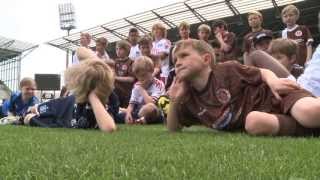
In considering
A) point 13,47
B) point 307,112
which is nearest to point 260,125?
point 307,112

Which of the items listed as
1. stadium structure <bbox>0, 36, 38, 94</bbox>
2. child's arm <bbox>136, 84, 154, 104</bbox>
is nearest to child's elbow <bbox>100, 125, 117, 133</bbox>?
child's arm <bbox>136, 84, 154, 104</bbox>

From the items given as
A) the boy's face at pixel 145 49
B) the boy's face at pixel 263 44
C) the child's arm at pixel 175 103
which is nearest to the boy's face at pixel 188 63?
the child's arm at pixel 175 103

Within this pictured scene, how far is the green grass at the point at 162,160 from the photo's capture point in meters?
2.07

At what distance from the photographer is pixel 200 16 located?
27703 mm

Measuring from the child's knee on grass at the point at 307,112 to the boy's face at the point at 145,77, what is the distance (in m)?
3.93

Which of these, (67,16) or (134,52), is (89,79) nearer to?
(134,52)

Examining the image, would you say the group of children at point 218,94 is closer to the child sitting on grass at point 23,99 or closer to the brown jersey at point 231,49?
the child sitting on grass at point 23,99

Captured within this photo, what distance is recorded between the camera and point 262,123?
409 cm

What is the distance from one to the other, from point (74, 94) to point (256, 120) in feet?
7.02

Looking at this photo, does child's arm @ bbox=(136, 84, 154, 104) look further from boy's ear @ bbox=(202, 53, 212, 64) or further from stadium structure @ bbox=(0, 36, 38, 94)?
stadium structure @ bbox=(0, 36, 38, 94)

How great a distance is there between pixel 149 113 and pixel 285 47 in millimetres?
2540

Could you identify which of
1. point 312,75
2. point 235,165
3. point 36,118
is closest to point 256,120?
point 312,75

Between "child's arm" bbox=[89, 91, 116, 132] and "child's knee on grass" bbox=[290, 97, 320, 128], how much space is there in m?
1.73

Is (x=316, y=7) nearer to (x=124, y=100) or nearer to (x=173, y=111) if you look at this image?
(x=124, y=100)
